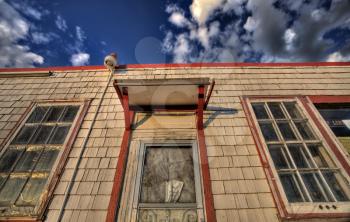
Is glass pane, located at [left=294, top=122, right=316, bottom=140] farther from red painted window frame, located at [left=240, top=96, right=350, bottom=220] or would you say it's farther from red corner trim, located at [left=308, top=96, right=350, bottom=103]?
red corner trim, located at [left=308, top=96, right=350, bottom=103]

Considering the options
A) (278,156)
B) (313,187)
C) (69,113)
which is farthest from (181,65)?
(313,187)

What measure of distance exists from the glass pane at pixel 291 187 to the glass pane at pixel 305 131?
1.17 m

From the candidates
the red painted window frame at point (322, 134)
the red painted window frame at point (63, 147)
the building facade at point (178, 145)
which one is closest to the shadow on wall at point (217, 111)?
the building facade at point (178, 145)

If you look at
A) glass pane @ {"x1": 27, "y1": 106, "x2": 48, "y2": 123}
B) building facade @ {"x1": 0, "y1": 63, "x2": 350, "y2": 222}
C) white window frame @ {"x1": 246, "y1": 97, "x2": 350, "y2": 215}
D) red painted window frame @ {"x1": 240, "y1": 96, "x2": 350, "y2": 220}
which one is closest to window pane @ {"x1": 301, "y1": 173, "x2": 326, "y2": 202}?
building facade @ {"x1": 0, "y1": 63, "x2": 350, "y2": 222}

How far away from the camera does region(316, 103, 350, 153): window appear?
5277 millimetres

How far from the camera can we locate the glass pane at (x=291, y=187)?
11.5 feet

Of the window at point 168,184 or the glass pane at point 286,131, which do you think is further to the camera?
the glass pane at point 286,131

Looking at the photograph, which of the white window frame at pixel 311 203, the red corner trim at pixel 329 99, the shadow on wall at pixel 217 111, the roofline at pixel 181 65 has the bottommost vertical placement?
the white window frame at pixel 311 203

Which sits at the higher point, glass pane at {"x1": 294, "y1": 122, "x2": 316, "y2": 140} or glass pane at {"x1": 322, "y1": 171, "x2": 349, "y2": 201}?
glass pane at {"x1": 294, "y1": 122, "x2": 316, "y2": 140}

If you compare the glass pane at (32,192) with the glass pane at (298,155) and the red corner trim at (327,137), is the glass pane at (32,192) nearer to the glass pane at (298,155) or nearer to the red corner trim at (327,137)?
the glass pane at (298,155)

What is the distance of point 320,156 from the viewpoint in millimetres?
4137

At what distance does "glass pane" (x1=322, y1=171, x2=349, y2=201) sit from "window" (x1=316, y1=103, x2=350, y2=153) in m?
2.09

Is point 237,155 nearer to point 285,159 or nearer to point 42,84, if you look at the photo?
point 285,159

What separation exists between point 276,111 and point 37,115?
6091mm
